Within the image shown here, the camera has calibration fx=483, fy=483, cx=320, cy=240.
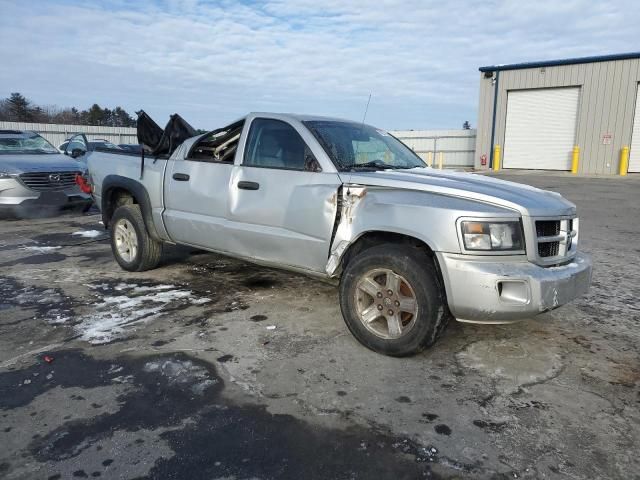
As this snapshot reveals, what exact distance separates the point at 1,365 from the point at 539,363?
3738 mm

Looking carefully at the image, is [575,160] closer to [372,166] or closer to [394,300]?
[372,166]

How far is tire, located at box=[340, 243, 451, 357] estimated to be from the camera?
3268mm

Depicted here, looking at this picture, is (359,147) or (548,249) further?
(359,147)

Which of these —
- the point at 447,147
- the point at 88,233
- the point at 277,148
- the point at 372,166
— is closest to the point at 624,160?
the point at 447,147

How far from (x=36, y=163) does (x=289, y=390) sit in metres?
8.61

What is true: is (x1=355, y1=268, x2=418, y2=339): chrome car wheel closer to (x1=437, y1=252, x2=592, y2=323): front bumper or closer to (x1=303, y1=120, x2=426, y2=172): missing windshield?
(x1=437, y1=252, x2=592, y2=323): front bumper

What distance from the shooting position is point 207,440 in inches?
97.7

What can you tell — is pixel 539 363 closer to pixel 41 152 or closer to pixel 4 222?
pixel 4 222

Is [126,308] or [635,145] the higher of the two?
[635,145]

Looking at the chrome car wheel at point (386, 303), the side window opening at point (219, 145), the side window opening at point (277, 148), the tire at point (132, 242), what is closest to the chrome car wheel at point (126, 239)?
the tire at point (132, 242)

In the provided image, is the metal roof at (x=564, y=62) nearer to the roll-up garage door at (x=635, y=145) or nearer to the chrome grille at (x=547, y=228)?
the roll-up garage door at (x=635, y=145)

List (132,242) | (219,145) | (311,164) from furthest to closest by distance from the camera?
(132,242) < (219,145) < (311,164)

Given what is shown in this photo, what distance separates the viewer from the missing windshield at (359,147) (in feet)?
13.3

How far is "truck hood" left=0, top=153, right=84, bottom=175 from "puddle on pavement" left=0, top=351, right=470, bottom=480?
7.25m
